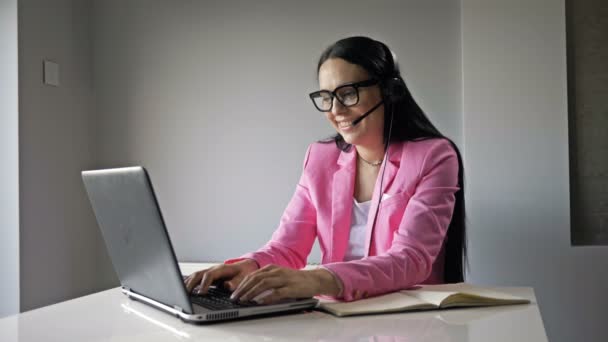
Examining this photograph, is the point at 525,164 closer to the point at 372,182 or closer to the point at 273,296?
the point at 372,182

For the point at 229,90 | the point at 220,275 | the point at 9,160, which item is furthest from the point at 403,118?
the point at 9,160

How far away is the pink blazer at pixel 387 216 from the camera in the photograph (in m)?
1.32

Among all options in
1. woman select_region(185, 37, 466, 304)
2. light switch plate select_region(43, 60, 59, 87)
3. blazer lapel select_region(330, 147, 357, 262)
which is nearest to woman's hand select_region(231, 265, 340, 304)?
woman select_region(185, 37, 466, 304)

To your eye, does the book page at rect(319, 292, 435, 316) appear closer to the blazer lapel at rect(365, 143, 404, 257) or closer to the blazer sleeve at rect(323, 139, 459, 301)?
the blazer sleeve at rect(323, 139, 459, 301)

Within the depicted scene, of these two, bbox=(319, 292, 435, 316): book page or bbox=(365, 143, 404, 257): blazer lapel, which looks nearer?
bbox=(319, 292, 435, 316): book page

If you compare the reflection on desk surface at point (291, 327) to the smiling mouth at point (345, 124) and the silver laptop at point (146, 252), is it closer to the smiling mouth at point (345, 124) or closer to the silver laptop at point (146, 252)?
the silver laptop at point (146, 252)

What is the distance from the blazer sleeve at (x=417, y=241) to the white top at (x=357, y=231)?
0.62 feet

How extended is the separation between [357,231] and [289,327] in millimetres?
779

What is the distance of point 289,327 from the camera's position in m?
0.97

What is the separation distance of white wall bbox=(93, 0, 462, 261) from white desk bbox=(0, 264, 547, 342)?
5.32 ft

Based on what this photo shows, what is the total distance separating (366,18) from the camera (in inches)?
105

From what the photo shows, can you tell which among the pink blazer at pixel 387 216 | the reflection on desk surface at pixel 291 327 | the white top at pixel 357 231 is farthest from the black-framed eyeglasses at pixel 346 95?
the reflection on desk surface at pixel 291 327

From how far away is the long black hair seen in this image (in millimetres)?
1701

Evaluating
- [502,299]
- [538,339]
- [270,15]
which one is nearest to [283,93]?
[270,15]
